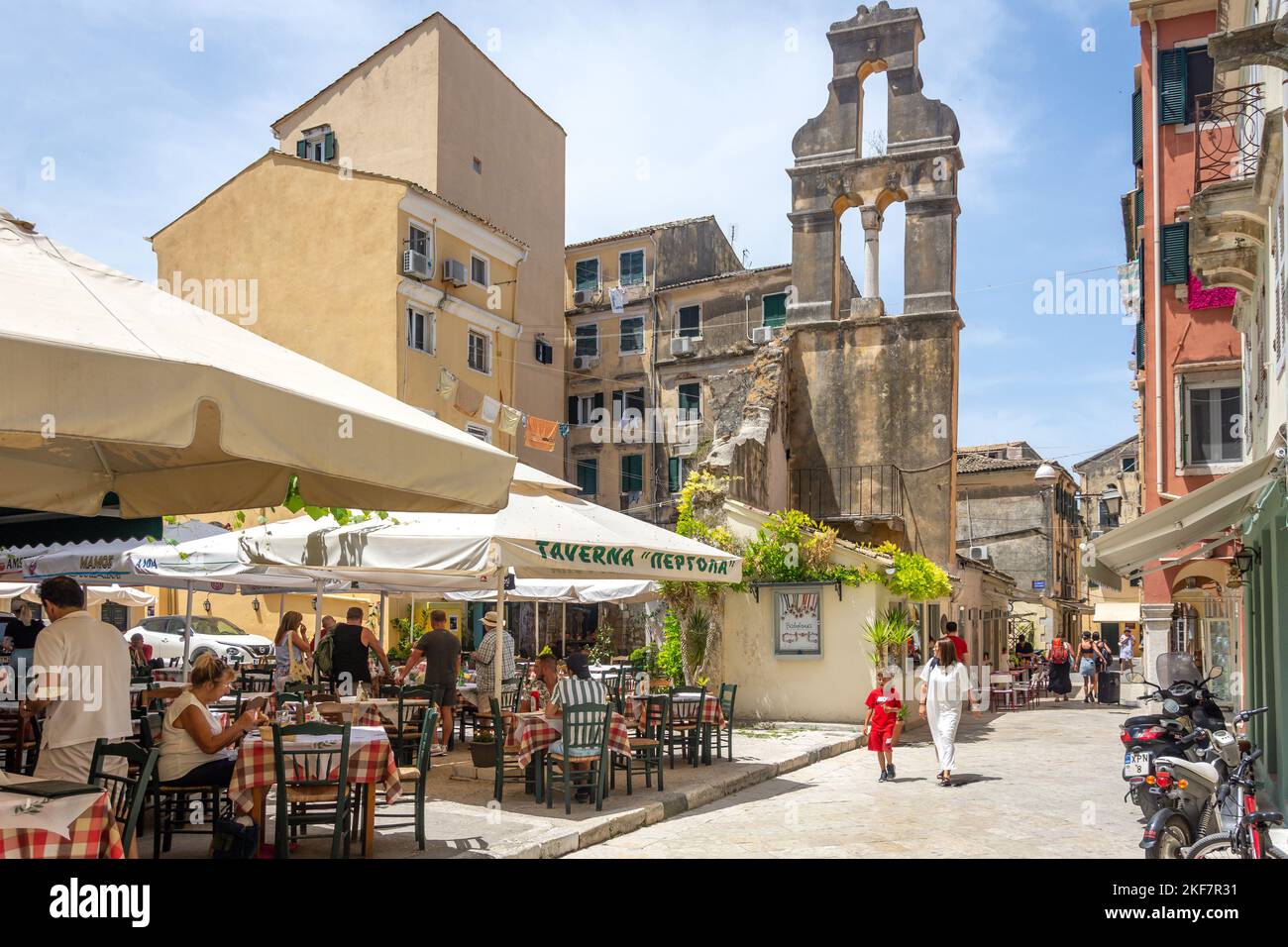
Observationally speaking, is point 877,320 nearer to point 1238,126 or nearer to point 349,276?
point 1238,126

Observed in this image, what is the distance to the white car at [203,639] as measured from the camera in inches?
1017

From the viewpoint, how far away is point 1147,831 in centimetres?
721

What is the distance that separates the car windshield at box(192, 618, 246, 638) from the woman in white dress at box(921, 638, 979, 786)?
19.2m

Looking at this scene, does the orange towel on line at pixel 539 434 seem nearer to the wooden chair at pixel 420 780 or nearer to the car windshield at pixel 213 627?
the car windshield at pixel 213 627

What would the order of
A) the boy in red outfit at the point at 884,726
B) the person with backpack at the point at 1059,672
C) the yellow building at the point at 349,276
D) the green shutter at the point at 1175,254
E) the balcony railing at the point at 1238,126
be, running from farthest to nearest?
the yellow building at the point at 349,276
the person with backpack at the point at 1059,672
the green shutter at the point at 1175,254
the boy in red outfit at the point at 884,726
the balcony railing at the point at 1238,126

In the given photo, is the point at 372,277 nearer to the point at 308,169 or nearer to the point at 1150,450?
the point at 308,169

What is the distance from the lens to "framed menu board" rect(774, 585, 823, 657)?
18.3 metres

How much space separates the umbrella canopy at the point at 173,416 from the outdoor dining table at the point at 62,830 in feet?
5.16

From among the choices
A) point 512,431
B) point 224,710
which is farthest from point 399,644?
point 224,710

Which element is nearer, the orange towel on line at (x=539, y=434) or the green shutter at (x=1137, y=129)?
the green shutter at (x=1137, y=129)

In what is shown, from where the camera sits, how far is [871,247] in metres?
25.8

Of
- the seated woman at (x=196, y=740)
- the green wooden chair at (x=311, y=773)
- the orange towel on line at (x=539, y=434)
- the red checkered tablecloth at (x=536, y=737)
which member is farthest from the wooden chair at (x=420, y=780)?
the orange towel on line at (x=539, y=434)

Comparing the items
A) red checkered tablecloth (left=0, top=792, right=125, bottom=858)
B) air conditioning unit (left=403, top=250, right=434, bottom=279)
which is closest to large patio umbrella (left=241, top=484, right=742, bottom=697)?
red checkered tablecloth (left=0, top=792, right=125, bottom=858)
